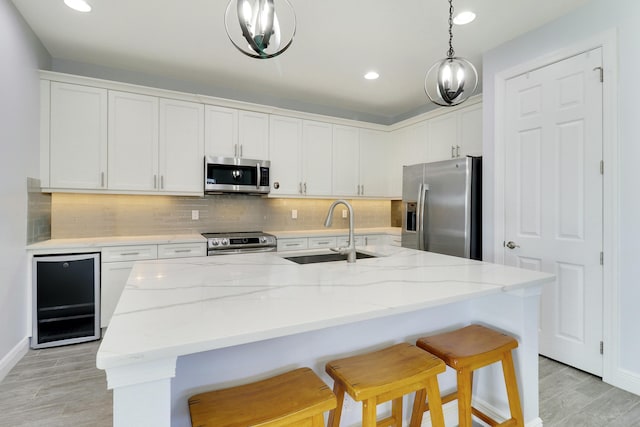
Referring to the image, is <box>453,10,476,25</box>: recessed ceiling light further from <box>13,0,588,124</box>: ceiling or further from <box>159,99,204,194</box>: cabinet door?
<box>159,99,204,194</box>: cabinet door

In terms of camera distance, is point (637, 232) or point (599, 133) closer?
point (637, 232)

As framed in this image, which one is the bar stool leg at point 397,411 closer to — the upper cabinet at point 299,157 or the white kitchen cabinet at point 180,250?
→ the white kitchen cabinet at point 180,250

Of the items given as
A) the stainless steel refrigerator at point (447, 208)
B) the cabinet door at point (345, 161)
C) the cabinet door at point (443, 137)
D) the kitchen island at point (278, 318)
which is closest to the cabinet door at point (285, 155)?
the cabinet door at point (345, 161)

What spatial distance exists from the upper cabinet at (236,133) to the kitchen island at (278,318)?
208 cm

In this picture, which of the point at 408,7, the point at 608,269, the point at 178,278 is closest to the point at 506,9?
the point at 408,7

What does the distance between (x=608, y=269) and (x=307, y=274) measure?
7.01ft

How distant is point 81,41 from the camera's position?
288cm

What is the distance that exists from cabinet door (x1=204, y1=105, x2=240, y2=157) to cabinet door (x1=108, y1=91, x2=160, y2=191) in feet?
1.73

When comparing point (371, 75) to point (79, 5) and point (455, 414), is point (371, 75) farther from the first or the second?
point (455, 414)

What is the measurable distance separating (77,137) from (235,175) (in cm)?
152

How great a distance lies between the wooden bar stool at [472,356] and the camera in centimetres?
140

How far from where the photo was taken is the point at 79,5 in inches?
93.0

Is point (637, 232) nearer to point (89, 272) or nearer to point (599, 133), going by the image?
point (599, 133)

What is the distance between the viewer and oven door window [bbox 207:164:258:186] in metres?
3.61
